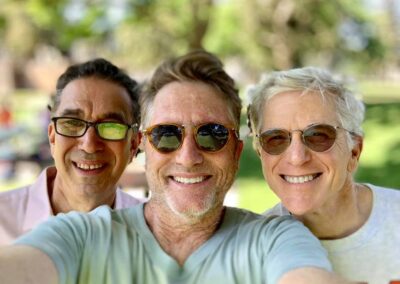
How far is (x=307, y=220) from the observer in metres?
2.38

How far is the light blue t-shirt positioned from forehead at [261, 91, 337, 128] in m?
0.39

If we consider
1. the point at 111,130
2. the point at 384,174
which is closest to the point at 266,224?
the point at 111,130

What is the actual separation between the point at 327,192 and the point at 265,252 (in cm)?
42

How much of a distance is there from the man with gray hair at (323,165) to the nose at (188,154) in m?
0.31

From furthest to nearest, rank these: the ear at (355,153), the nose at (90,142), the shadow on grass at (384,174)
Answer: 1. the shadow on grass at (384,174)
2. the nose at (90,142)
3. the ear at (355,153)

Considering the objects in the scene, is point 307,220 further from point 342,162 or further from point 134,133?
point 134,133

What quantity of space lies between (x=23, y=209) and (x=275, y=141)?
57.1 inches

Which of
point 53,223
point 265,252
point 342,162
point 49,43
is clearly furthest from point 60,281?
point 49,43

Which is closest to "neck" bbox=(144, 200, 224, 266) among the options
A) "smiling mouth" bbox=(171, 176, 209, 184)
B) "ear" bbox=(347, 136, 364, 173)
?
"smiling mouth" bbox=(171, 176, 209, 184)

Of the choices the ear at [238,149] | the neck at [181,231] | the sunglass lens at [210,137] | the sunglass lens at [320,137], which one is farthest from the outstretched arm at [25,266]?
the sunglass lens at [320,137]

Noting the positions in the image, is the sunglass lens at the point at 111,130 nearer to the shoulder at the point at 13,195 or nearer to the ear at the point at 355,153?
the shoulder at the point at 13,195

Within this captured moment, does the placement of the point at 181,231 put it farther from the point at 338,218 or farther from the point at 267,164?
the point at 338,218

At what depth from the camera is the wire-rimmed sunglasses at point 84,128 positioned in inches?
111

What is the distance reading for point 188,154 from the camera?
7.07 ft
